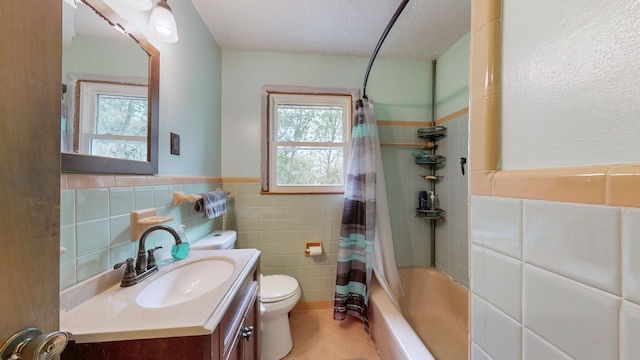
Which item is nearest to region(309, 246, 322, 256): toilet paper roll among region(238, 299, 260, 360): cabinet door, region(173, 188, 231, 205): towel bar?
region(238, 299, 260, 360): cabinet door

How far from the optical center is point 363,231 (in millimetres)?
1740

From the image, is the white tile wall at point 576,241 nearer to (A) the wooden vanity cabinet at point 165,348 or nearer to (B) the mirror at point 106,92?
(A) the wooden vanity cabinet at point 165,348

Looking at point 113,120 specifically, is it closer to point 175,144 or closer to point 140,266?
point 175,144

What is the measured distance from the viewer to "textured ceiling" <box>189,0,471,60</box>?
4.66 ft

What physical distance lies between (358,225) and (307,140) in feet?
2.89

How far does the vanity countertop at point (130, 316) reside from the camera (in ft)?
1.86

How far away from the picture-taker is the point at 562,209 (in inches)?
12.4

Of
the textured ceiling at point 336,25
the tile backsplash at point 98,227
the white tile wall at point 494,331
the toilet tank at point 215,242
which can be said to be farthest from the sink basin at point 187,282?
the textured ceiling at point 336,25

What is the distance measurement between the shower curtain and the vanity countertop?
112 centimetres

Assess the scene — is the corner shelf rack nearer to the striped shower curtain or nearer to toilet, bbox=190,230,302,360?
the striped shower curtain

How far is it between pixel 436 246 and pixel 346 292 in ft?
3.11

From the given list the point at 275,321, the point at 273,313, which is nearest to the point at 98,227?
the point at 273,313

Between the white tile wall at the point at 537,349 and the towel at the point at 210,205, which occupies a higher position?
the towel at the point at 210,205

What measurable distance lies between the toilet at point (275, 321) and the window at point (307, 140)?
0.82 metres
